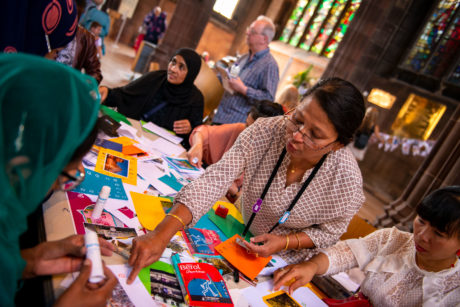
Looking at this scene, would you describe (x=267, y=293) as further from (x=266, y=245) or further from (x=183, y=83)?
(x=183, y=83)

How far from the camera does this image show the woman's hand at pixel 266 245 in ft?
4.58

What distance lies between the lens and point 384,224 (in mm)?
5719

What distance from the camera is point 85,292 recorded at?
2.60ft

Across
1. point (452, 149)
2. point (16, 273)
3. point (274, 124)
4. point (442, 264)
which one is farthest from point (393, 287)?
point (452, 149)

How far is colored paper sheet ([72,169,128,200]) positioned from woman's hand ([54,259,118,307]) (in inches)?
23.6

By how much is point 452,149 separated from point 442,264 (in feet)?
14.7

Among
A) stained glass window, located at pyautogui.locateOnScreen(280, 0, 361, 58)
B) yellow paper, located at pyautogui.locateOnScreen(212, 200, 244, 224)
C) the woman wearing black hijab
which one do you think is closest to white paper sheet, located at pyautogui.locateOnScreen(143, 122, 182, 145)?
the woman wearing black hijab

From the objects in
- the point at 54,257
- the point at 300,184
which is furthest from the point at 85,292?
the point at 300,184

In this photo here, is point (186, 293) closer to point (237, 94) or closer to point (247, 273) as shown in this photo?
point (247, 273)

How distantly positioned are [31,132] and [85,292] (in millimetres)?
442

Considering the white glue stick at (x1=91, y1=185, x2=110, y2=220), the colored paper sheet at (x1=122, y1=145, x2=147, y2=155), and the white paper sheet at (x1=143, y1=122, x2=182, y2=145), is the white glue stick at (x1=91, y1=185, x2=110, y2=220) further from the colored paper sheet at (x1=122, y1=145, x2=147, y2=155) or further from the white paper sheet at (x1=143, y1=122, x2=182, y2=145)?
the white paper sheet at (x1=143, y1=122, x2=182, y2=145)

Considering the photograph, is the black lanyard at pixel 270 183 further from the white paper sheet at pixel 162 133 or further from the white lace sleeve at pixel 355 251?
the white paper sheet at pixel 162 133

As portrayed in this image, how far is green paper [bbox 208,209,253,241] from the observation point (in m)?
1.67

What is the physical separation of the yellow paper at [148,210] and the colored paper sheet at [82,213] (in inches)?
5.2
